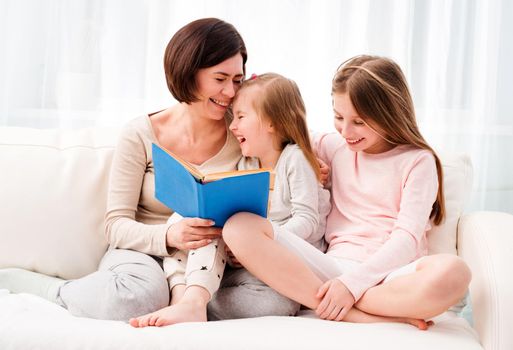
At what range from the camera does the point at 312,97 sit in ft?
7.78

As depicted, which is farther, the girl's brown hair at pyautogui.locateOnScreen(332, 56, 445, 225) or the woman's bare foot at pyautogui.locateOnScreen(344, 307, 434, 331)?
the girl's brown hair at pyautogui.locateOnScreen(332, 56, 445, 225)

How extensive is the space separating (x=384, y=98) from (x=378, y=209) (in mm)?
287

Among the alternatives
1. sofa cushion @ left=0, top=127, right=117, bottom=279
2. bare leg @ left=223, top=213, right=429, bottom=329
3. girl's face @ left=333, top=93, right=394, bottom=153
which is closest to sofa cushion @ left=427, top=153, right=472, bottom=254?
girl's face @ left=333, top=93, right=394, bottom=153

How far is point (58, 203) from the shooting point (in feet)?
5.84

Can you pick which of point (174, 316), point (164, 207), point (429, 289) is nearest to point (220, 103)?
point (164, 207)

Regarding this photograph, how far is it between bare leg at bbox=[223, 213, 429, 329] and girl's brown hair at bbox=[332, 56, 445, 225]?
0.40m

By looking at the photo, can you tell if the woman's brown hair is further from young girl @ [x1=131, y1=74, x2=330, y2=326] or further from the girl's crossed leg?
the girl's crossed leg

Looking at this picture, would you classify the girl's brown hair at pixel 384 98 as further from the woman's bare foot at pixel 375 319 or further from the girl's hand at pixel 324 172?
the woman's bare foot at pixel 375 319

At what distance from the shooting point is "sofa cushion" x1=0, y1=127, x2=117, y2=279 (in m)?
1.75

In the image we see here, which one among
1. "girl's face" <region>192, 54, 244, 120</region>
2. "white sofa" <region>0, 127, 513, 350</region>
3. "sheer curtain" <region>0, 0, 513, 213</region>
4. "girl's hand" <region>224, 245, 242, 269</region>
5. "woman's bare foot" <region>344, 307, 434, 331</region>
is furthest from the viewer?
"sheer curtain" <region>0, 0, 513, 213</region>

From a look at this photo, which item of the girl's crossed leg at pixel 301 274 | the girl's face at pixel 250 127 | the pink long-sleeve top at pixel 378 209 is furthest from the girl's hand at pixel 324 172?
the girl's crossed leg at pixel 301 274

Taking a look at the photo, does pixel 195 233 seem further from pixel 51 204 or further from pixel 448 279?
pixel 448 279

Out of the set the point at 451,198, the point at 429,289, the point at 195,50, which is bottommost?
the point at 429,289

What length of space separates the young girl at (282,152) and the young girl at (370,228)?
0.10 m
